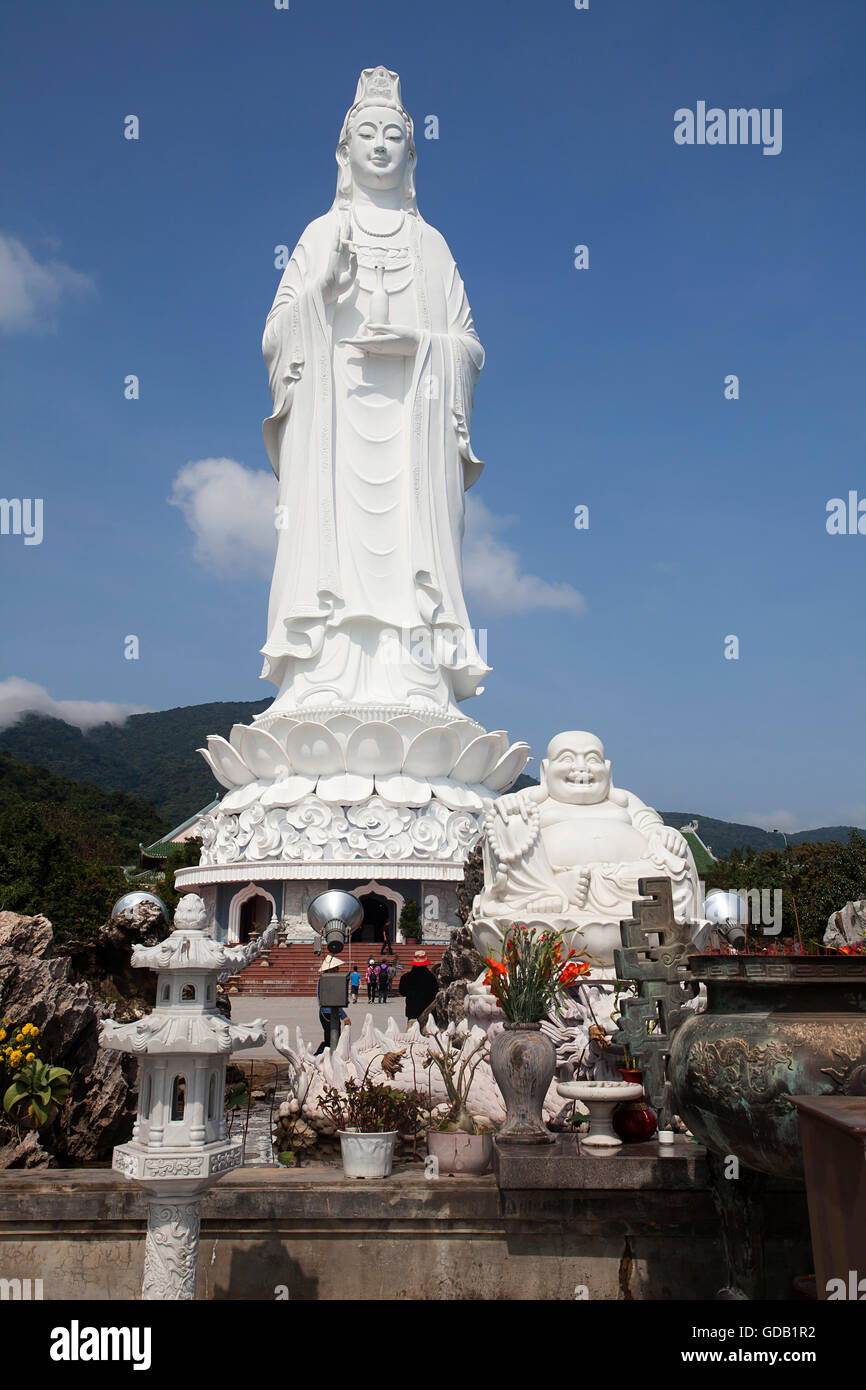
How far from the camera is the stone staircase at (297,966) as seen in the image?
1628 centimetres

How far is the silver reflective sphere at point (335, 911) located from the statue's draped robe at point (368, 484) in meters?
6.20

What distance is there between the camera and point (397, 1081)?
17.5ft

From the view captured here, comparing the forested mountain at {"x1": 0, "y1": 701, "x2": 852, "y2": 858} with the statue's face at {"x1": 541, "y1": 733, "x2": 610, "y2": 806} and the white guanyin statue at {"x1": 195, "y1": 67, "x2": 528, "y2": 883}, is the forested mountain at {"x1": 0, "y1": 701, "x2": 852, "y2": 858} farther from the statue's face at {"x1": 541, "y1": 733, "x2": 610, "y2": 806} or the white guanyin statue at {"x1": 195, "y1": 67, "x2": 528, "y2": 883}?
the statue's face at {"x1": 541, "y1": 733, "x2": 610, "y2": 806}

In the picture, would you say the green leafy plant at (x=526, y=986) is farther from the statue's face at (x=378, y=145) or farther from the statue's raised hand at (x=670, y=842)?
the statue's face at (x=378, y=145)

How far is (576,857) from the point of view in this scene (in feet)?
25.8

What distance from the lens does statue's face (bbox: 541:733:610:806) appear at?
27.7 feet

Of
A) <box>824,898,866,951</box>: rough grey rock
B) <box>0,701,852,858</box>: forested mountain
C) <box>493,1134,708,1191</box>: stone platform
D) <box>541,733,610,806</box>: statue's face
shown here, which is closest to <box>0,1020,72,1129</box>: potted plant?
<box>493,1134,708,1191</box>: stone platform

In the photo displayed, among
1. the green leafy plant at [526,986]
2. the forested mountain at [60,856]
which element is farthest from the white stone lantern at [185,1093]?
the forested mountain at [60,856]

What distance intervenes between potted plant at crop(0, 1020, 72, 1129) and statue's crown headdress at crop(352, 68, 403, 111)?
818 inches

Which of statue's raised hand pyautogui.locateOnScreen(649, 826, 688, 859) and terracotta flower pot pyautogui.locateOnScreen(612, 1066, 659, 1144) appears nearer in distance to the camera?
terracotta flower pot pyautogui.locateOnScreen(612, 1066, 659, 1144)

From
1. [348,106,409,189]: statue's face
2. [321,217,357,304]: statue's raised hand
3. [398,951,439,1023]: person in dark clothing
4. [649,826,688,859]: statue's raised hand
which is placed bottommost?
[398,951,439,1023]: person in dark clothing

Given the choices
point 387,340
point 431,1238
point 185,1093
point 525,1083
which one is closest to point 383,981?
point 525,1083
